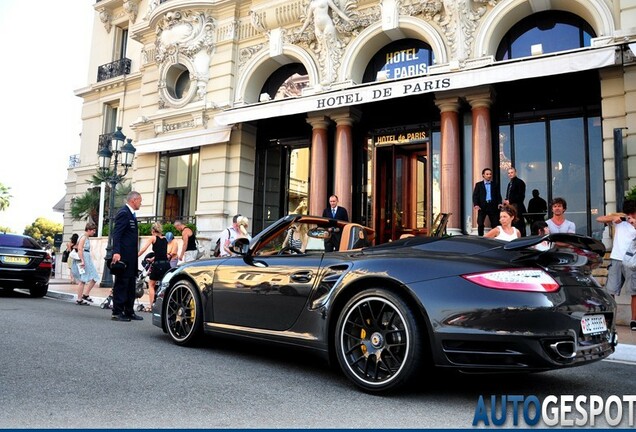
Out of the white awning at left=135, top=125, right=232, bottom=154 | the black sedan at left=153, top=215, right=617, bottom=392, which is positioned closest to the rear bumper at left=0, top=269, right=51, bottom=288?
the white awning at left=135, top=125, right=232, bottom=154

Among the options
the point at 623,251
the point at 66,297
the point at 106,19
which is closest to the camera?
the point at 623,251

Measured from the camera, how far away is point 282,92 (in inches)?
611

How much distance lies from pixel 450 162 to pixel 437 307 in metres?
8.89

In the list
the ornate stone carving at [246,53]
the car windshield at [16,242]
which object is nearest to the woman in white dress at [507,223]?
the car windshield at [16,242]

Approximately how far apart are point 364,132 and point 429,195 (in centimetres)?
274

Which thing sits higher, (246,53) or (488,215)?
(246,53)

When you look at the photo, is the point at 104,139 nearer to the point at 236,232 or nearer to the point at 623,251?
the point at 236,232

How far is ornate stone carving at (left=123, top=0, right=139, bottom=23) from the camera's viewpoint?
20688 mm

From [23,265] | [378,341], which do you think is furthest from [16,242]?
[378,341]

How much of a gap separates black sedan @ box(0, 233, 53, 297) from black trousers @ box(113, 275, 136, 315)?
15.4 ft

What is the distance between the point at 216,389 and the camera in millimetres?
3486

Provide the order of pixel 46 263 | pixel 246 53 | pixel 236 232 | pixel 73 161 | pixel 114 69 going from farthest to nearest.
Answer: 1. pixel 73 161
2. pixel 114 69
3. pixel 246 53
4. pixel 46 263
5. pixel 236 232

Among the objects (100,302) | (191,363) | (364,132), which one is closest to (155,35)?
(364,132)

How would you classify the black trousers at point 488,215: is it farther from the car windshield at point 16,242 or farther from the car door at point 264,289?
the car windshield at point 16,242
